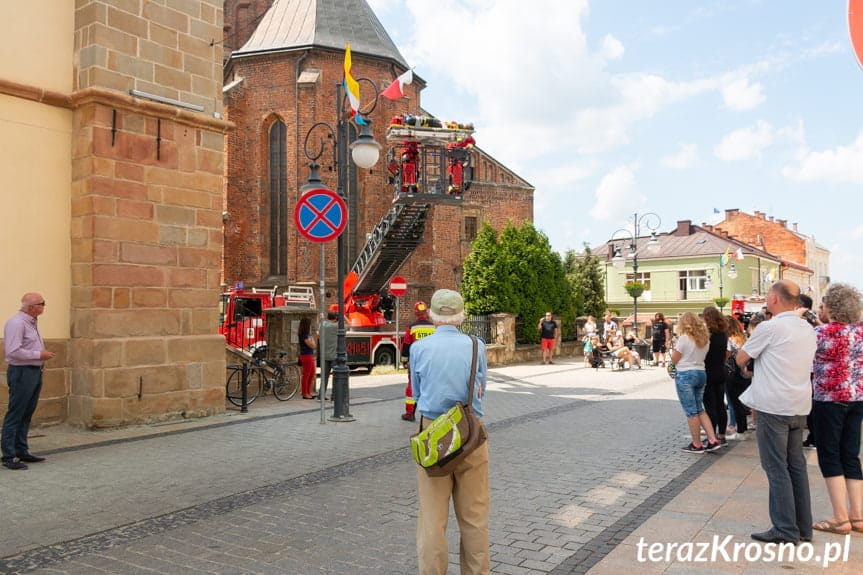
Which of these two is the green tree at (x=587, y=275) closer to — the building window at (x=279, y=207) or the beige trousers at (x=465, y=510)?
the building window at (x=279, y=207)

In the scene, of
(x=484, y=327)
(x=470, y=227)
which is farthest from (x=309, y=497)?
(x=470, y=227)

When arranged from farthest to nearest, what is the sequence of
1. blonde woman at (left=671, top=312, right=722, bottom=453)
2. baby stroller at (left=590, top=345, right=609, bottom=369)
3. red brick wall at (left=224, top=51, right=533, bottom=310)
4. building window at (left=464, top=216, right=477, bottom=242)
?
building window at (left=464, top=216, right=477, bottom=242), red brick wall at (left=224, top=51, right=533, bottom=310), baby stroller at (left=590, top=345, right=609, bottom=369), blonde woman at (left=671, top=312, right=722, bottom=453)

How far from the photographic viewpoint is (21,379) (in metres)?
7.32

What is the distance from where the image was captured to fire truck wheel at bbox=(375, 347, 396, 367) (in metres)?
20.9

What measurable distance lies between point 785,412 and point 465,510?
7.99 ft

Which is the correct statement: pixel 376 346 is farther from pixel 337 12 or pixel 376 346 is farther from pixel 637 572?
pixel 337 12

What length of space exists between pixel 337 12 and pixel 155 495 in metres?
30.6

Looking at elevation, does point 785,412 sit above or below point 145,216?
below

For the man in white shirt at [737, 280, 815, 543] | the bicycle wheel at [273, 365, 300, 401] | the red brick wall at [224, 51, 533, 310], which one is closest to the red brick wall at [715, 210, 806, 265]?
the red brick wall at [224, 51, 533, 310]

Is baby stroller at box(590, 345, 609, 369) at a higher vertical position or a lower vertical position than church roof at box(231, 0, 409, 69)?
lower

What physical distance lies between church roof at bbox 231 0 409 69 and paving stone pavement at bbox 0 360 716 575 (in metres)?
24.3

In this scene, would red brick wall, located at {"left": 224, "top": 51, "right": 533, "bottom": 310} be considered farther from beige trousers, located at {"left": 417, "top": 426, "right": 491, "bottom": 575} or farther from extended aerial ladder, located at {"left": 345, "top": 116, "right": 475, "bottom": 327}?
beige trousers, located at {"left": 417, "top": 426, "right": 491, "bottom": 575}

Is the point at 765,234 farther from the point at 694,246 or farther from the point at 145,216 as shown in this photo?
the point at 145,216

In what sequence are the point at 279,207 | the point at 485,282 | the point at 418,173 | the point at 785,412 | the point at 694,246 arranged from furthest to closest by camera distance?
1. the point at 694,246
2. the point at 279,207
3. the point at 485,282
4. the point at 418,173
5. the point at 785,412
